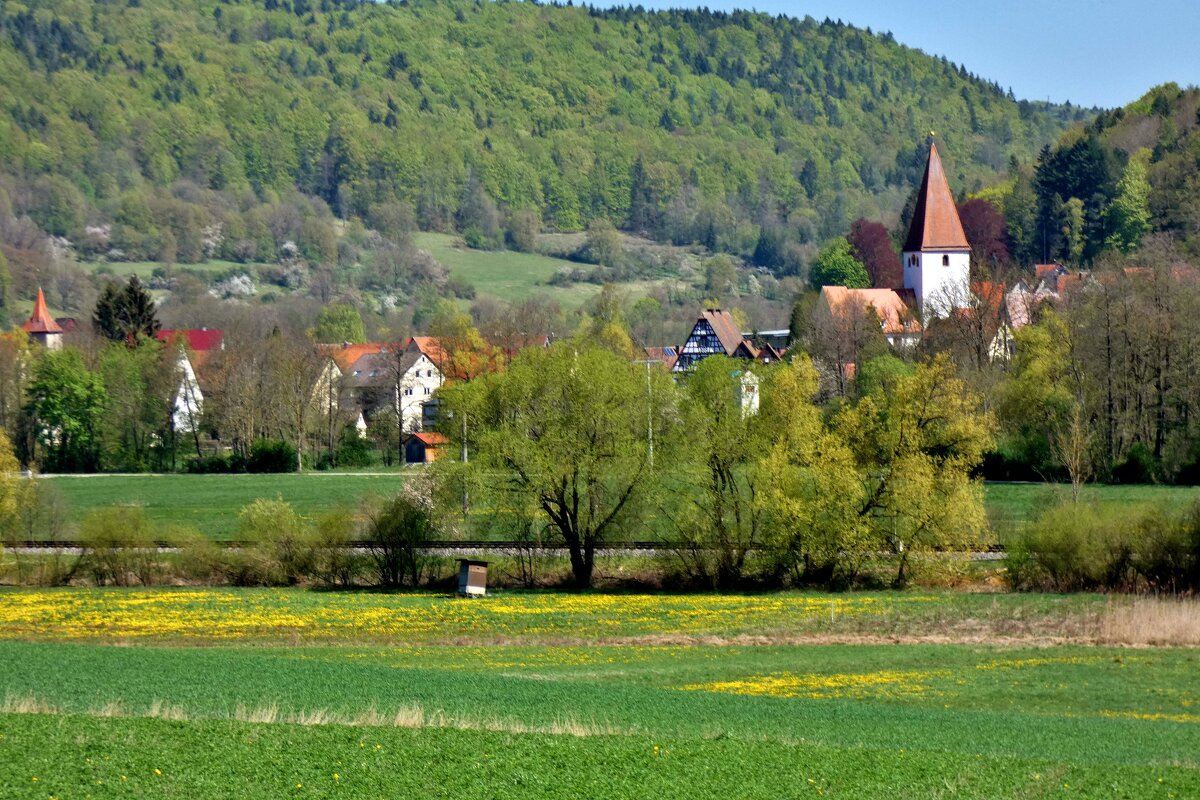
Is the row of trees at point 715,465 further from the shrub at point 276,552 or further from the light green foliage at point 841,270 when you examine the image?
the light green foliage at point 841,270

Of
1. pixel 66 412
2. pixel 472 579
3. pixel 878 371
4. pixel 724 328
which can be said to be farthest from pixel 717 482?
pixel 724 328

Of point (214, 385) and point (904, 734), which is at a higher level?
point (214, 385)

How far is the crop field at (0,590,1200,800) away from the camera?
1862cm

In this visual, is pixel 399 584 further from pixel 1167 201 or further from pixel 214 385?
pixel 1167 201

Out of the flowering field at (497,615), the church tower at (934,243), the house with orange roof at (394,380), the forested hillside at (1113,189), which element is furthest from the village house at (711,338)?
the flowering field at (497,615)

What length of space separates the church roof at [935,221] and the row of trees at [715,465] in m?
62.8

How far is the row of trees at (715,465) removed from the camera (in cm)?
4744

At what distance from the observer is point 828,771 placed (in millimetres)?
19734

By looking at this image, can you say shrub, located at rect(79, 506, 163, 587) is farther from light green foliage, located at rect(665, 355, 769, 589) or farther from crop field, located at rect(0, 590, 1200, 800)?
light green foliage, located at rect(665, 355, 769, 589)

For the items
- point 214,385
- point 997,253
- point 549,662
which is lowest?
point 549,662

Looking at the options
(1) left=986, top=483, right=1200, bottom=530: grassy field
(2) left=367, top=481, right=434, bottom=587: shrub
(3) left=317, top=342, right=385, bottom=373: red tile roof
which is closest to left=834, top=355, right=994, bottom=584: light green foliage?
(1) left=986, top=483, right=1200, bottom=530: grassy field

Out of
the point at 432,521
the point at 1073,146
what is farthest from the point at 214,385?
the point at 1073,146

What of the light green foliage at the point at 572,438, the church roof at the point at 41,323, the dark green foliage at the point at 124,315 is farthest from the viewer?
the church roof at the point at 41,323

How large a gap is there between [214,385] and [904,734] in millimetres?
88632
